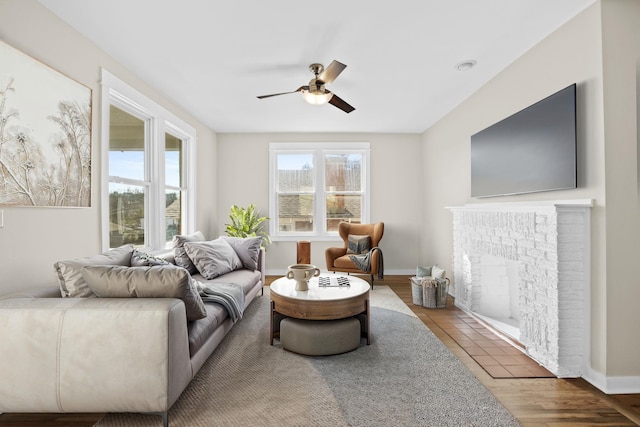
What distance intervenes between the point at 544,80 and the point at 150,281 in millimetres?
3288

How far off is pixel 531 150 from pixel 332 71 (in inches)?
70.9

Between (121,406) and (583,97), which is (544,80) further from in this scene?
(121,406)

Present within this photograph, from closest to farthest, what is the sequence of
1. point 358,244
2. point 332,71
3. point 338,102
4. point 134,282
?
point 134,282, point 332,71, point 338,102, point 358,244

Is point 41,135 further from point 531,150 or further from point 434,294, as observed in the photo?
point 434,294

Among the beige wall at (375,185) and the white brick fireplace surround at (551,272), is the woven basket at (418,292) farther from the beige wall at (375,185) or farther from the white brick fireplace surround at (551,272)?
the beige wall at (375,185)

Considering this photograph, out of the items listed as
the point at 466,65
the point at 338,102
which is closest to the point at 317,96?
the point at 338,102

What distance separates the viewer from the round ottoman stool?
257 cm

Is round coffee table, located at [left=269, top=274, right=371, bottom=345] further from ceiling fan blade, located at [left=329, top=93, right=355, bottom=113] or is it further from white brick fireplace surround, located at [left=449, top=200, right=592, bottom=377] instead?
ceiling fan blade, located at [left=329, top=93, right=355, bottom=113]

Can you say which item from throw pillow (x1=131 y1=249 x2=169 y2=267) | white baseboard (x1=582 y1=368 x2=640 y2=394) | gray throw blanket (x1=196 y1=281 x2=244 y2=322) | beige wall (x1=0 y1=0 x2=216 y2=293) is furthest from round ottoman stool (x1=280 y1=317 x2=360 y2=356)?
beige wall (x1=0 y1=0 x2=216 y2=293)

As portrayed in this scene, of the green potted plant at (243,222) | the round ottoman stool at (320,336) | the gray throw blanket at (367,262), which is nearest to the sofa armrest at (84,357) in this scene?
the round ottoman stool at (320,336)

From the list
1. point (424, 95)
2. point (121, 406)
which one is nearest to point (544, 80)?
point (424, 95)

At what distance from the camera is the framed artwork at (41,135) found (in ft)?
6.50

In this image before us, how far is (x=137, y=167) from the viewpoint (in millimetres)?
3643

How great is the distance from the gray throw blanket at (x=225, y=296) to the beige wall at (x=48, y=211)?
1.01m
